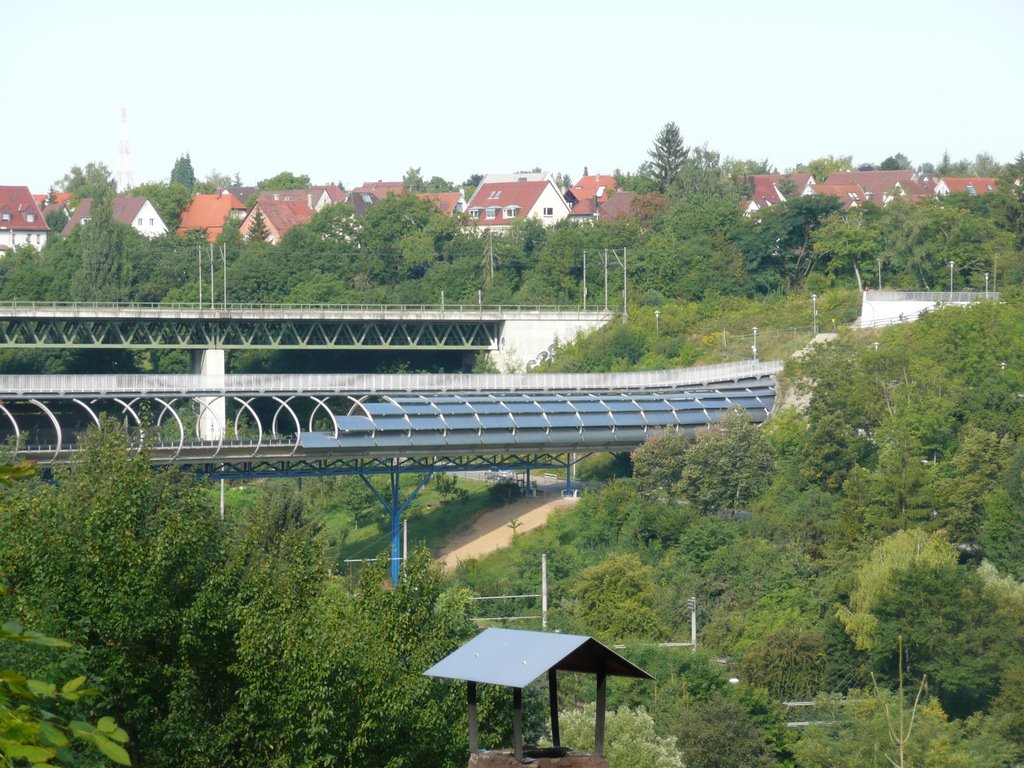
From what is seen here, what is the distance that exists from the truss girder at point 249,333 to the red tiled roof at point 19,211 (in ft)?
134

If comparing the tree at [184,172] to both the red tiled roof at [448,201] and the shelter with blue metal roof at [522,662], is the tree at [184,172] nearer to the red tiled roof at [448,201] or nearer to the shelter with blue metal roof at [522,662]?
the red tiled roof at [448,201]

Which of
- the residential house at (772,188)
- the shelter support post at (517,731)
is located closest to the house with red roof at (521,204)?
the residential house at (772,188)

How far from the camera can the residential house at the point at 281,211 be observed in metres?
112

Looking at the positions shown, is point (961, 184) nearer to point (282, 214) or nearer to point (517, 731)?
point (282, 214)

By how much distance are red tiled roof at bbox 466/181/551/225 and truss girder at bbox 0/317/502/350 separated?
26501 mm

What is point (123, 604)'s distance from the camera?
22.4 meters

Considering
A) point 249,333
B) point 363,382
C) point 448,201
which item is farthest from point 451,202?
point 363,382

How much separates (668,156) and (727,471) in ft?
175

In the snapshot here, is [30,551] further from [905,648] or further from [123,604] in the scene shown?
[905,648]

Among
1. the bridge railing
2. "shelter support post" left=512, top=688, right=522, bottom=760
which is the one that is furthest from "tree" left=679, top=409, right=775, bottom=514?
"shelter support post" left=512, top=688, right=522, bottom=760

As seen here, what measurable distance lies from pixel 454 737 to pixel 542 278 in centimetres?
7120

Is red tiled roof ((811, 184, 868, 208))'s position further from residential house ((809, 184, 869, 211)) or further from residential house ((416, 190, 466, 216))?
residential house ((416, 190, 466, 216))

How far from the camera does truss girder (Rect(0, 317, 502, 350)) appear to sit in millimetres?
81562

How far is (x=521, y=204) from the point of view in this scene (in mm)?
113938
